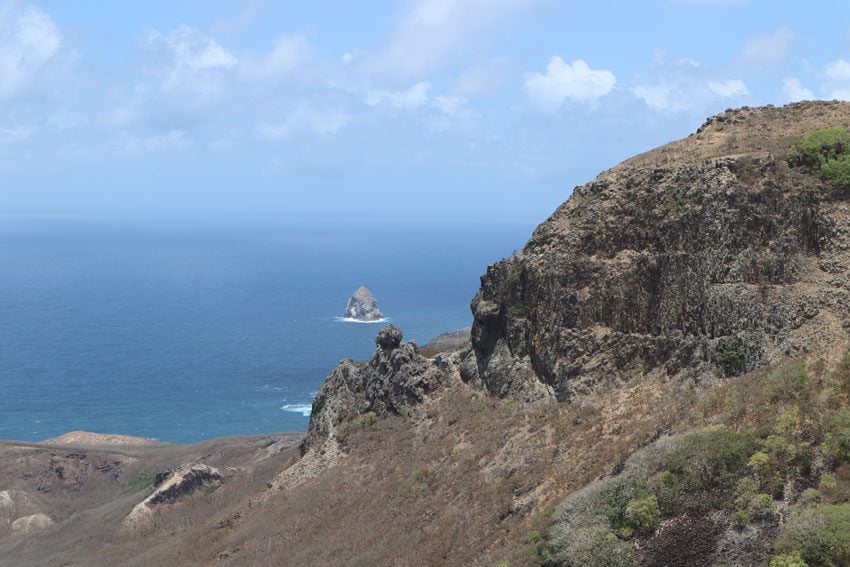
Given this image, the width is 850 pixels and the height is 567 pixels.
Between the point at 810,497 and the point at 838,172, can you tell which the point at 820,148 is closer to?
the point at 838,172

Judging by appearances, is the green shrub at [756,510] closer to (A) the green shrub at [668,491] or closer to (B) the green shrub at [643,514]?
(A) the green shrub at [668,491]

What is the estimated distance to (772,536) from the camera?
824 inches

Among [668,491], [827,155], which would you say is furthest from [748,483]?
[827,155]

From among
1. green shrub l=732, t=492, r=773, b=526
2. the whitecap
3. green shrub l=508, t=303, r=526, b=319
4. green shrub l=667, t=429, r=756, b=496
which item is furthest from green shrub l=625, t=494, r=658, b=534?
the whitecap

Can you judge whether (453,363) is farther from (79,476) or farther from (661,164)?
(79,476)

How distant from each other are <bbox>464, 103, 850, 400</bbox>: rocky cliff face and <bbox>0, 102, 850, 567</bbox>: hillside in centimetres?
12

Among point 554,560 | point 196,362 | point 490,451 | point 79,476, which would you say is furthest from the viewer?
point 196,362

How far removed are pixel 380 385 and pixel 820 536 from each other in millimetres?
40812

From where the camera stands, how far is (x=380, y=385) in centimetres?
5788

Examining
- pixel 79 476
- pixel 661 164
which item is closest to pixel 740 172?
pixel 661 164

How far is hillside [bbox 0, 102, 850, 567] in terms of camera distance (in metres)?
23.4

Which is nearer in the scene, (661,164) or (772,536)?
(772,536)

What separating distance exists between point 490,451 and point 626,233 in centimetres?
1487

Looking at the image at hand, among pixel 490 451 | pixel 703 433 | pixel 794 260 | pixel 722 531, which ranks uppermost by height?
pixel 794 260
